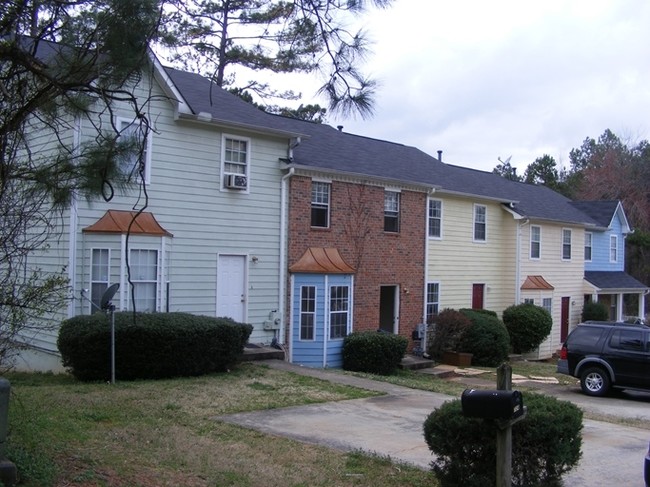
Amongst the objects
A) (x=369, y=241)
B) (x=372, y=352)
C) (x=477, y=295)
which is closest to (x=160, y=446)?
(x=372, y=352)

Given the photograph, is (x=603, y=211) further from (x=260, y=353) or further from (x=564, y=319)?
(x=260, y=353)

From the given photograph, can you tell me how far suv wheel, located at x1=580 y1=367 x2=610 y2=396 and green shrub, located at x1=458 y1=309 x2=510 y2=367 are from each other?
19.6ft

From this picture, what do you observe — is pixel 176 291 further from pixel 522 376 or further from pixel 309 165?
pixel 522 376

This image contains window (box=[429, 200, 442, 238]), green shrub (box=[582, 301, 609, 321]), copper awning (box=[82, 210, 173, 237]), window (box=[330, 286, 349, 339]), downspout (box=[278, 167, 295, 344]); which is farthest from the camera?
green shrub (box=[582, 301, 609, 321])

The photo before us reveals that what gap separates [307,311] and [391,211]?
4891mm

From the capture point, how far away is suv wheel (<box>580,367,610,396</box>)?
17.4 meters

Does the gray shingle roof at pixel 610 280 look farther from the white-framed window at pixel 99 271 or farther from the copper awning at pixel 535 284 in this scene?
the white-framed window at pixel 99 271

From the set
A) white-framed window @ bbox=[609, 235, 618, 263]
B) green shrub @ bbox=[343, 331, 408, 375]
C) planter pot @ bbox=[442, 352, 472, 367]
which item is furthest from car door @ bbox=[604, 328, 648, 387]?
white-framed window @ bbox=[609, 235, 618, 263]

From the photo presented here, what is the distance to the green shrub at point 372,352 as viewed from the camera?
19.3 meters

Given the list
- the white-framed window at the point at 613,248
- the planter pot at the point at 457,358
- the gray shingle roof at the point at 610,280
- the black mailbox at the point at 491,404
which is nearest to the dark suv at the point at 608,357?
the planter pot at the point at 457,358

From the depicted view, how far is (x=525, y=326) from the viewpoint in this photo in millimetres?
26750

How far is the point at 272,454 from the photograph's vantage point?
8.07 m

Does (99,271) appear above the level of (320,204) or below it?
below

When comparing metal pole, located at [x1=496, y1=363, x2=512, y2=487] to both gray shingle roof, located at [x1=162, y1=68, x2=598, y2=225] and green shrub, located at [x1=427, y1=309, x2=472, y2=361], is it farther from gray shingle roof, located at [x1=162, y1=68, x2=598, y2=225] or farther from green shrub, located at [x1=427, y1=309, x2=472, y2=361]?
green shrub, located at [x1=427, y1=309, x2=472, y2=361]
